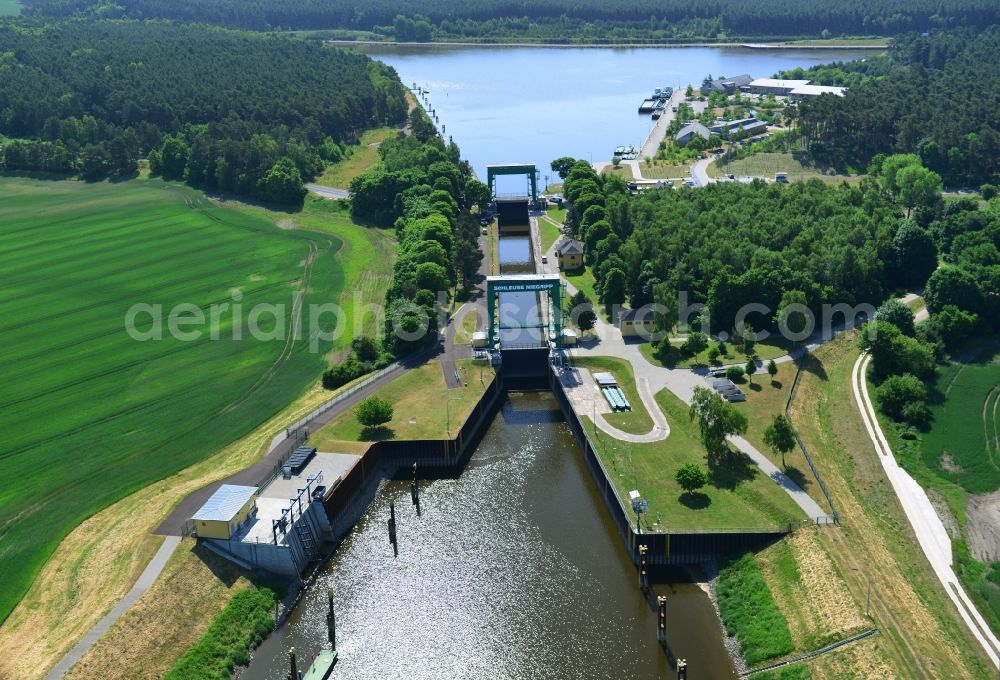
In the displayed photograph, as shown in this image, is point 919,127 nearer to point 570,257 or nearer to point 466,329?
point 570,257

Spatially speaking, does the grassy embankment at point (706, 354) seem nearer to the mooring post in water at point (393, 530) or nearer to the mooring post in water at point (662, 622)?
the mooring post in water at point (393, 530)

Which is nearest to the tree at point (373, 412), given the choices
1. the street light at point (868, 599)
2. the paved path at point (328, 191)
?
the street light at point (868, 599)

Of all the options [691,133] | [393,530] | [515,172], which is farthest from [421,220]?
[691,133]

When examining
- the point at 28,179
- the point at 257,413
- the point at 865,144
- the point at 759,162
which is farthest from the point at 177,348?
the point at 865,144

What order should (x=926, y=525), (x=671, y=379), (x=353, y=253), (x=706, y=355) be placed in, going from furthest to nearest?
(x=353, y=253), (x=706, y=355), (x=671, y=379), (x=926, y=525)

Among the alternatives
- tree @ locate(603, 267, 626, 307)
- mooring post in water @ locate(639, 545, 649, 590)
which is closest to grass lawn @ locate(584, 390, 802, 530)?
mooring post in water @ locate(639, 545, 649, 590)

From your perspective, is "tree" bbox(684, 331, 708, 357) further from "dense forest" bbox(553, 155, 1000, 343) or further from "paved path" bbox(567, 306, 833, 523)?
"dense forest" bbox(553, 155, 1000, 343)
